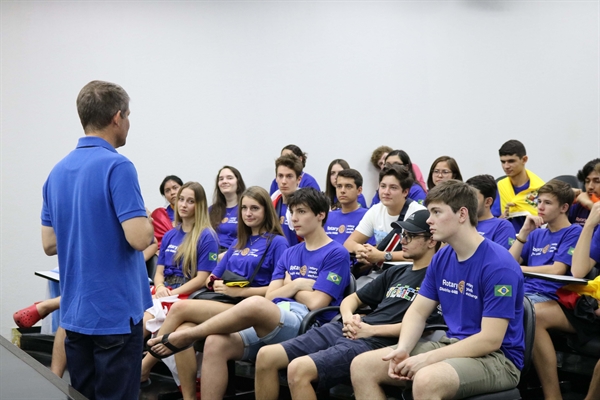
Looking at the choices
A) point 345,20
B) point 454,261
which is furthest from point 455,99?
point 454,261

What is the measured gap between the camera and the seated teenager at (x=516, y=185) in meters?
4.97

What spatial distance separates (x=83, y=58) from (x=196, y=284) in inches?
111

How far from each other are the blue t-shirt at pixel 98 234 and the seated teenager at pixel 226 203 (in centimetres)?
296

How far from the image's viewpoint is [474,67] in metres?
7.41

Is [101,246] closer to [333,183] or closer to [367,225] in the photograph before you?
[367,225]

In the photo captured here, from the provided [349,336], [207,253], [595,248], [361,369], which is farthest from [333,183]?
[361,369]

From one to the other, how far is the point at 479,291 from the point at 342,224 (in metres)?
2.08

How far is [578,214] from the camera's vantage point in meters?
4.49

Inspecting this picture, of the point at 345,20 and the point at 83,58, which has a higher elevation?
the point at 345,20

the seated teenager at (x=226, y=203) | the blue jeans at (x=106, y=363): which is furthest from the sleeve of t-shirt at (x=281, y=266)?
the blue jeans at (x=106, y=363)

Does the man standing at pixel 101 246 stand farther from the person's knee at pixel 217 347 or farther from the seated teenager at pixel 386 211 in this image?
the seated teenager at pixel 386 211

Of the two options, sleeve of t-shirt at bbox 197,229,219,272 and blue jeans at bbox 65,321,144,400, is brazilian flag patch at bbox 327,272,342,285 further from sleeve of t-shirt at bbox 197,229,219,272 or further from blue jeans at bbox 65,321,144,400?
blue jeans at bbox 65,321,144,400

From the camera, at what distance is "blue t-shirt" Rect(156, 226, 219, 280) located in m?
4.41

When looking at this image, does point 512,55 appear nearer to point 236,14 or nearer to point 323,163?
point 323,163
